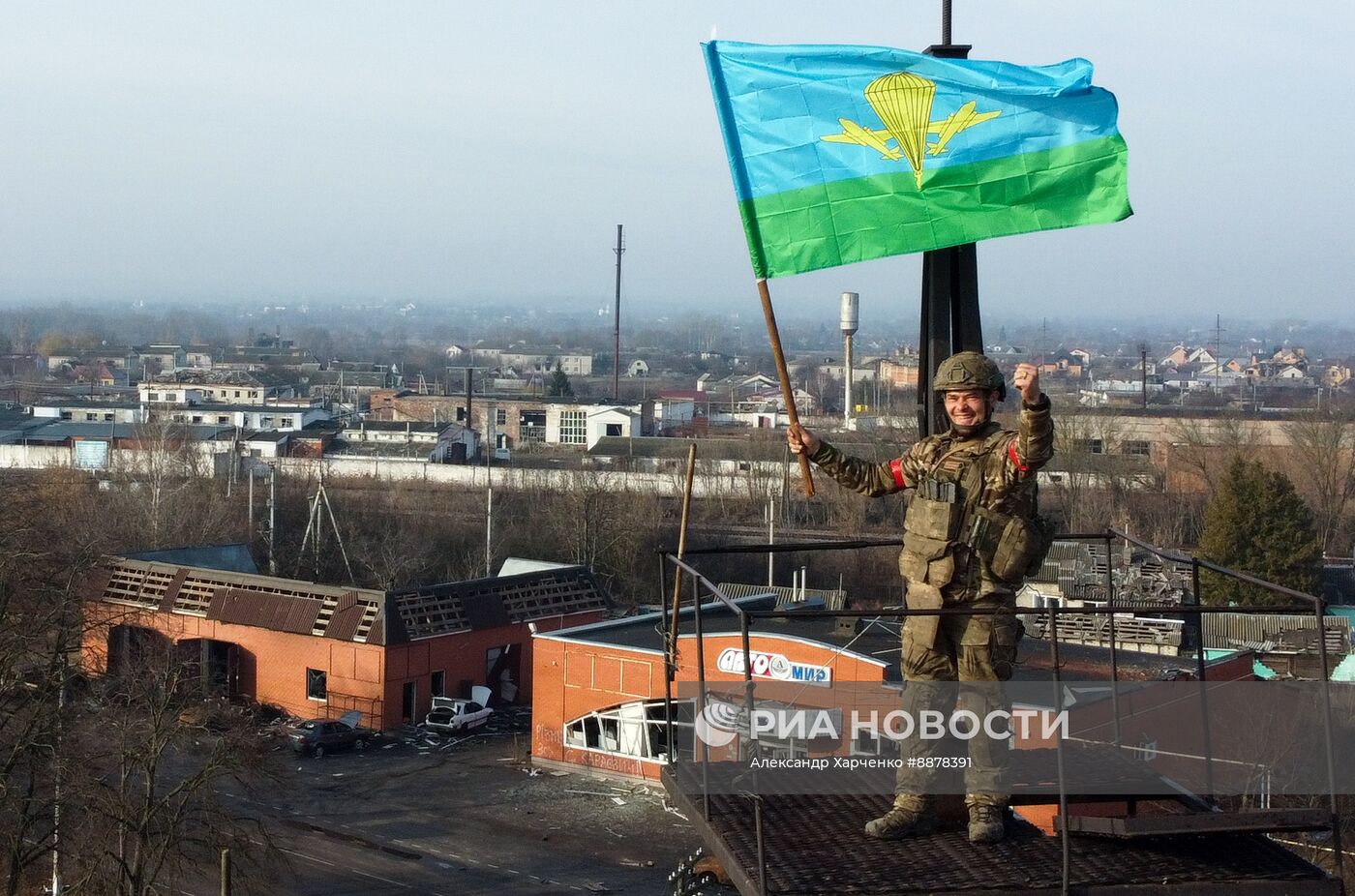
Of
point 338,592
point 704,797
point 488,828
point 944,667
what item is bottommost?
point 488,828

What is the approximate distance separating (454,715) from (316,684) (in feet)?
10.2

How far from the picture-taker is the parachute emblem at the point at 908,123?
20.1 feet

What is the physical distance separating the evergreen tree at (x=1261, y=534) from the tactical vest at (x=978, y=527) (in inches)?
1148

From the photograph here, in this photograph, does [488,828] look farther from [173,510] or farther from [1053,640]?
[173,510]

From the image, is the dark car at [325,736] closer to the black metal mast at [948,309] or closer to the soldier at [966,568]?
the black metal mast at [948,309]

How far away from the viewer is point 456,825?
2162 centimetres

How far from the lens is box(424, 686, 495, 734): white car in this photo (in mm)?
27328

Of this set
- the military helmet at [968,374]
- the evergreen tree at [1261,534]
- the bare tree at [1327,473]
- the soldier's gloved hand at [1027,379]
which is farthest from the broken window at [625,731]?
the bare tree at [1327,473]

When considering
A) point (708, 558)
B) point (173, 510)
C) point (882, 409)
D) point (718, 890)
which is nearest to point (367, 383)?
point (882, 409)

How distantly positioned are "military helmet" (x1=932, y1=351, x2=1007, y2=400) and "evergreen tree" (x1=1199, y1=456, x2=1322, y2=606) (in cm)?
2929

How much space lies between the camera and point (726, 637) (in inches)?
880

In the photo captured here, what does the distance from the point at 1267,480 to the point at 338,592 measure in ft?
68.4

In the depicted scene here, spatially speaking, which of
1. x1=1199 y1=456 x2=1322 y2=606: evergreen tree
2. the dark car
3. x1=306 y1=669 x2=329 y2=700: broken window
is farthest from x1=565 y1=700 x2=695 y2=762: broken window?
x1=1199 y1=456 x2=1322 y2=606: evergreen tree

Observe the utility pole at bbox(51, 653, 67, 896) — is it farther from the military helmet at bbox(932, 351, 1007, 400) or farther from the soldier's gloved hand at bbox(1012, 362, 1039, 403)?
the soldier's gloved hand at bbox(1012, 362, 1039, 403)
